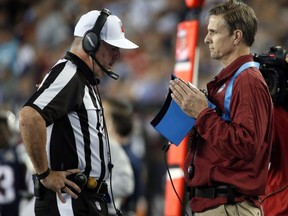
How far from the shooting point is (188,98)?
14.9 feet

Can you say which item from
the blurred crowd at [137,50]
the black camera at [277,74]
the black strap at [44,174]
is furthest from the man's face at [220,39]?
the blurred crowd at [137,50]

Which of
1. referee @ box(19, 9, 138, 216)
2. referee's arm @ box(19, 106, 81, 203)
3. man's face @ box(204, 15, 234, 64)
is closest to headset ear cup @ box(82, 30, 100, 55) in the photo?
referee @ box(19, 9, 138, 216)

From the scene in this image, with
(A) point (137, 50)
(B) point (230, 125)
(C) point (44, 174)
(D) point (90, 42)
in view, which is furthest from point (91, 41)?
(A) point (137, 50)

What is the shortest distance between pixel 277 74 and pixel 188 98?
30.2 inches

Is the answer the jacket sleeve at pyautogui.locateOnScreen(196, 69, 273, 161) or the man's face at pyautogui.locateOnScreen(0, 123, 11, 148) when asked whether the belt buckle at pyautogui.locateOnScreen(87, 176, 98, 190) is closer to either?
the jacket sleeve at pyautogui.locateOnScreen(196, 69, 273, 161)

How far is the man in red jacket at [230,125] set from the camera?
4.35 m

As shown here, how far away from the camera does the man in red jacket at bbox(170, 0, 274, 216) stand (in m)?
4.35

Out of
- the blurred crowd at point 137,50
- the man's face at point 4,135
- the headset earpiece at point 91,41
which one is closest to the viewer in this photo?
the headset earpiece at point 91,41

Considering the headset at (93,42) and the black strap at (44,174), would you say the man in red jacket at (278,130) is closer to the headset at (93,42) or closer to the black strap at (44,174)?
the headset at (93,42)

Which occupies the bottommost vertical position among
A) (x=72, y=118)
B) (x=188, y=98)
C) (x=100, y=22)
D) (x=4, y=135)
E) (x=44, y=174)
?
(x=4, y=135)

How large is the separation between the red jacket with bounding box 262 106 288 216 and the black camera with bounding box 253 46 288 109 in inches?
3.6

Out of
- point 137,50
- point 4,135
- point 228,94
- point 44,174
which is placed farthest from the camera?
point 137,50

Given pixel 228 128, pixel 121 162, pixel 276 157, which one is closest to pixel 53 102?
pixel 228 128

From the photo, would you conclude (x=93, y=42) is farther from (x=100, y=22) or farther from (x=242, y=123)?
(x=242, y=123)
